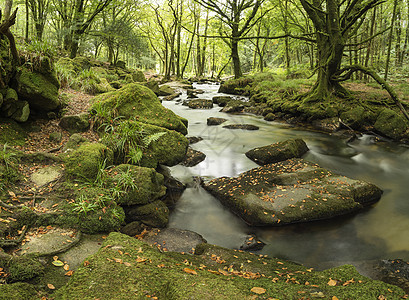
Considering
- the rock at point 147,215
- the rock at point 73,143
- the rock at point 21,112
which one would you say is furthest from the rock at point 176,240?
the rock at point 21,112

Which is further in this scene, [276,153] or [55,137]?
[276,153]

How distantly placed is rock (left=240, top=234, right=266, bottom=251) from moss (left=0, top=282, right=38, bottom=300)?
299 cm

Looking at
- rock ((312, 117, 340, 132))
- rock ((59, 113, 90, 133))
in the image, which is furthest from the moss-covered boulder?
rock ((312, 117, 340, 132))

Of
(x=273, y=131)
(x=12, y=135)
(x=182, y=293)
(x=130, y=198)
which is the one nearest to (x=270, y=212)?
(x=130, y=198)

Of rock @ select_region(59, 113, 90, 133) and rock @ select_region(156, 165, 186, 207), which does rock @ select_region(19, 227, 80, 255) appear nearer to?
rock @ select_region(156, 165, 186, 207)

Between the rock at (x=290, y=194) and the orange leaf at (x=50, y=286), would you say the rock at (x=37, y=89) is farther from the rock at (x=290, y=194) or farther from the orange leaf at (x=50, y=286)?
the orange leaf at (x=50, y=286)

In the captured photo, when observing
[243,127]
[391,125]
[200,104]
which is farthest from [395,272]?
[200,104]

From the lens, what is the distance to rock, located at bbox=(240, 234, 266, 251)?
422 centimetres

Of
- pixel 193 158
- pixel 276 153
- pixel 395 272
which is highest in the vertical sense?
pixel 276 153

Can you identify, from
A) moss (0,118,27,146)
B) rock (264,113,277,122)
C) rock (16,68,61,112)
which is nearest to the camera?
moss (0,118,27,146)

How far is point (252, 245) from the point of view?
4.24 meters

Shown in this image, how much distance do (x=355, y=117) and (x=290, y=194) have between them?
281 inches

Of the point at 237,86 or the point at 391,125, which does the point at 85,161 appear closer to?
the point at 391,125

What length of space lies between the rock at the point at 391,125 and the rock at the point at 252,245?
26.3 feet
